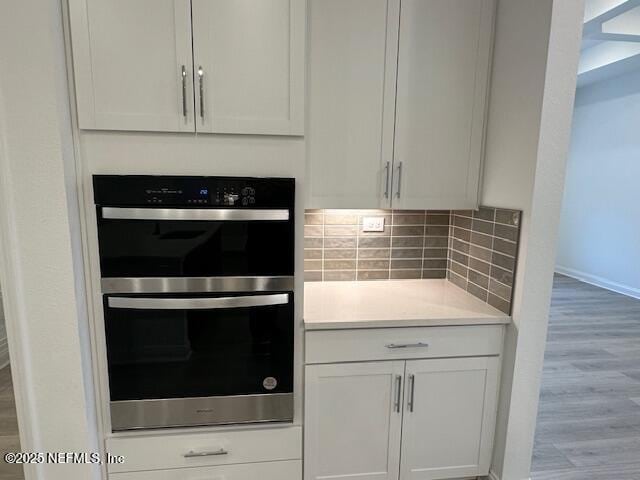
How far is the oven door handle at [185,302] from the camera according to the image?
4.87 ft

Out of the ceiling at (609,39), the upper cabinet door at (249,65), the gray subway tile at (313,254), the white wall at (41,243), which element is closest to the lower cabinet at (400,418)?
the gray subway tile at (313,254)

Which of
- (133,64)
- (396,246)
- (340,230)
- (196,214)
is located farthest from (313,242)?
(133,64)

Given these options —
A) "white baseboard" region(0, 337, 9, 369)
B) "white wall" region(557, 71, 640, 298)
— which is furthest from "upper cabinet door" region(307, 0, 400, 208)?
"white wall" region(557, 71, 640, 298)

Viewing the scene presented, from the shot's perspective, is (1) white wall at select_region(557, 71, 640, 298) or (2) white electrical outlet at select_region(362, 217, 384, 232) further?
(1) white wall at select_region(557, 71, 640, 298)

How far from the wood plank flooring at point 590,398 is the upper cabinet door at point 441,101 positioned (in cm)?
156

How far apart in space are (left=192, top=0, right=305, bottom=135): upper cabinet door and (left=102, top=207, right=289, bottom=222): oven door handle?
1.06 ft

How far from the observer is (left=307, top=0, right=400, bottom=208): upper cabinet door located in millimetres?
1685

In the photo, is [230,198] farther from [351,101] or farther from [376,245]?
[376,245]

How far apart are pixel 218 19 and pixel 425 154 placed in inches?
42.4

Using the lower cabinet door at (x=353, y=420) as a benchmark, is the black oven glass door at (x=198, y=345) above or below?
above

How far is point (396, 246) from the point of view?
2.27 m

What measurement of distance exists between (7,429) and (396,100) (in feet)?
9.56

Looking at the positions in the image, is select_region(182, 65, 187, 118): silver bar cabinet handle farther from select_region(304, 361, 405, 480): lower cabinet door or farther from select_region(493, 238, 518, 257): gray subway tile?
select_region(493, 238, 518, 257): gray subway tile

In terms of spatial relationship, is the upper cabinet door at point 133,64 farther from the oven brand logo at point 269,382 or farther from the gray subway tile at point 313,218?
the oven brand logo at point 269,382
